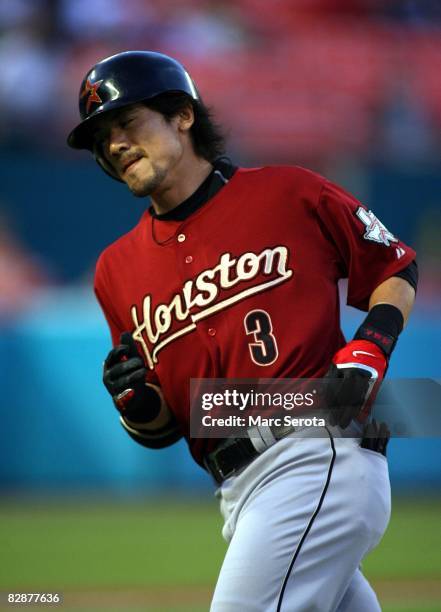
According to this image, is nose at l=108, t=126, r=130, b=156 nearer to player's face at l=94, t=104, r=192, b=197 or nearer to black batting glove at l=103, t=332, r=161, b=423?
player's face at l=94, t=104, r=192, b=197

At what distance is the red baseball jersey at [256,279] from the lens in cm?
300

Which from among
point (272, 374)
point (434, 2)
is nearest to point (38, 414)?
point (272, 374)

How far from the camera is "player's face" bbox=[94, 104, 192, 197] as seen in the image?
3.17 meters

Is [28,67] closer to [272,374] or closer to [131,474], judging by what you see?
[131,474]

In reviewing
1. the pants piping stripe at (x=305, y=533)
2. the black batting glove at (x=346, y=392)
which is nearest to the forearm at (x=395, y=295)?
the black batting glove at (x=346, y=392)

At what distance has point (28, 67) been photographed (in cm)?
1089

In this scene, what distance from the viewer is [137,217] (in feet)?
31.9

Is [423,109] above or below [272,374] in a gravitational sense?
above

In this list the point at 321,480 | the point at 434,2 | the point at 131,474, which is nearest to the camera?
the point at 321,480

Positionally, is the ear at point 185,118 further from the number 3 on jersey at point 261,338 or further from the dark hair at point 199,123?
the number 3 on jersey at point 261,338

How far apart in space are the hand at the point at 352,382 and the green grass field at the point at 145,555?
93.2 inches

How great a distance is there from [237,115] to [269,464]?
28.2 feet

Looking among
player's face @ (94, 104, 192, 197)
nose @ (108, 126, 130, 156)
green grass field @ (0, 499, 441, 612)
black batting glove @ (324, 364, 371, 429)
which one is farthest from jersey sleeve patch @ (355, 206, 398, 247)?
green grass field @ (0, 499, 441, 612)

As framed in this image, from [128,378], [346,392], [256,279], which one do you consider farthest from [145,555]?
[346,392]
